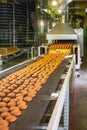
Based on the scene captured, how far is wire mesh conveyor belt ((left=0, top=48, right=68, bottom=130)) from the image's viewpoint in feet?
5.99

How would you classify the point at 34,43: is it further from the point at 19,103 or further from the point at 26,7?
the point at 19,103

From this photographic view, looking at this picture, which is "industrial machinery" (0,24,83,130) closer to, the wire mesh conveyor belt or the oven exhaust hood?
the wire mesh conveyor belt

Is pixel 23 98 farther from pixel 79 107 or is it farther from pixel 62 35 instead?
pixel 62 35

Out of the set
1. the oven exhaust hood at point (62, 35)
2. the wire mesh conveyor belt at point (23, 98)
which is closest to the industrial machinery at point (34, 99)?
the wire mesh conveyor belt at point (23, 98)

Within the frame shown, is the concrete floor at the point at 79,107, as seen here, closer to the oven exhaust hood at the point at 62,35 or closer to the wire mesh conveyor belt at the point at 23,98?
the wire mesh conveyor belt at the point at 23,98

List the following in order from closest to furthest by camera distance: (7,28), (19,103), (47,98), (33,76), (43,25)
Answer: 1. (19,103)
2. (47,98)
3. (33,76)
4. (7,28)
5. (43,25)

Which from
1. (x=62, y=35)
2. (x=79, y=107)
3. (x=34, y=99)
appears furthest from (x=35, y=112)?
(x=62, y=35)

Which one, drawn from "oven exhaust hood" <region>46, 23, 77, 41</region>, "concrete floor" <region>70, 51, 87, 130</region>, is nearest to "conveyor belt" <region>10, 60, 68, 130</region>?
"concrete floor" <region>70, 51, 87, 130</region>

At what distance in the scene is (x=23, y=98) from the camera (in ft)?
7.93

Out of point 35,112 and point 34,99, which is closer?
point 35,112

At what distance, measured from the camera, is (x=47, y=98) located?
7.85 feet

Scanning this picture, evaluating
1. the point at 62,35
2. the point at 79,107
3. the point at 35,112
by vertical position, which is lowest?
the point at 79,107

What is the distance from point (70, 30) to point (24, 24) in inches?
130

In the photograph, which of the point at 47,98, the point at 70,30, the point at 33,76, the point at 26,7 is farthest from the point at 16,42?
the point at 47,98
